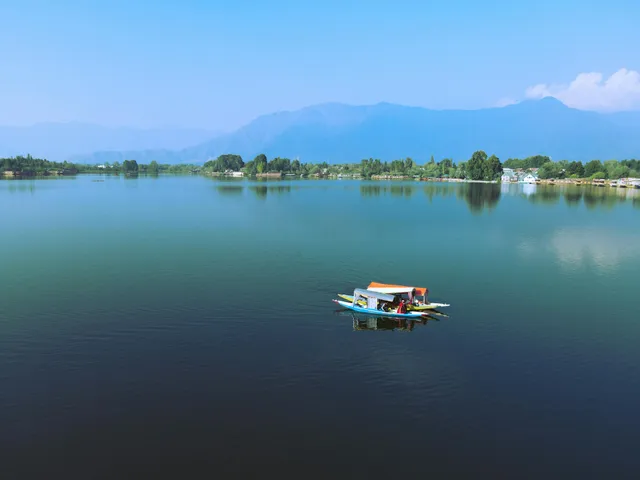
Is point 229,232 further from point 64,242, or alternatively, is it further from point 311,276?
point 311,276

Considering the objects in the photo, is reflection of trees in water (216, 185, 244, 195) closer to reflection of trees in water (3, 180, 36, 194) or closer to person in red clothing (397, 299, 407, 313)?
reflection of trees in water (3, 180, 36, 194)

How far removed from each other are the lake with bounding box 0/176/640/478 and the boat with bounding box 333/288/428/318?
35.4 inches

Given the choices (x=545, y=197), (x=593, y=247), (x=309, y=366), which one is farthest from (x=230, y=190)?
(x=309, y=366)

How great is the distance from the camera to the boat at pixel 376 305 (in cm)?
3262

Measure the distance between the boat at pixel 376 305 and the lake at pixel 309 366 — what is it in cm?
90

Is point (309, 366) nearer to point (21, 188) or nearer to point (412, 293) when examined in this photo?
point (412, 293)

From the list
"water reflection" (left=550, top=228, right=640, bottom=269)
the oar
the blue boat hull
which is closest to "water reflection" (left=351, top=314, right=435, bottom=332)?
the blue boat hull

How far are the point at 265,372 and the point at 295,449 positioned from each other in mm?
6316

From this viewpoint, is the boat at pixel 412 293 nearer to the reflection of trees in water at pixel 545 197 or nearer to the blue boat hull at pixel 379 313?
the blue boat hull at pixel 379 313

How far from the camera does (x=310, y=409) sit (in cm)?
2123

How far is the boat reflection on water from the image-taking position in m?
31.5

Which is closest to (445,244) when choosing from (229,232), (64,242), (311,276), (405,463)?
(311,276)

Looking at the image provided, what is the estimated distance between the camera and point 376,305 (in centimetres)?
3309

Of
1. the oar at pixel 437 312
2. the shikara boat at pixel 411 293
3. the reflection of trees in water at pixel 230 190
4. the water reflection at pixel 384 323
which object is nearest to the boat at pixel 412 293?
the shikara boat at pixel 411 293
